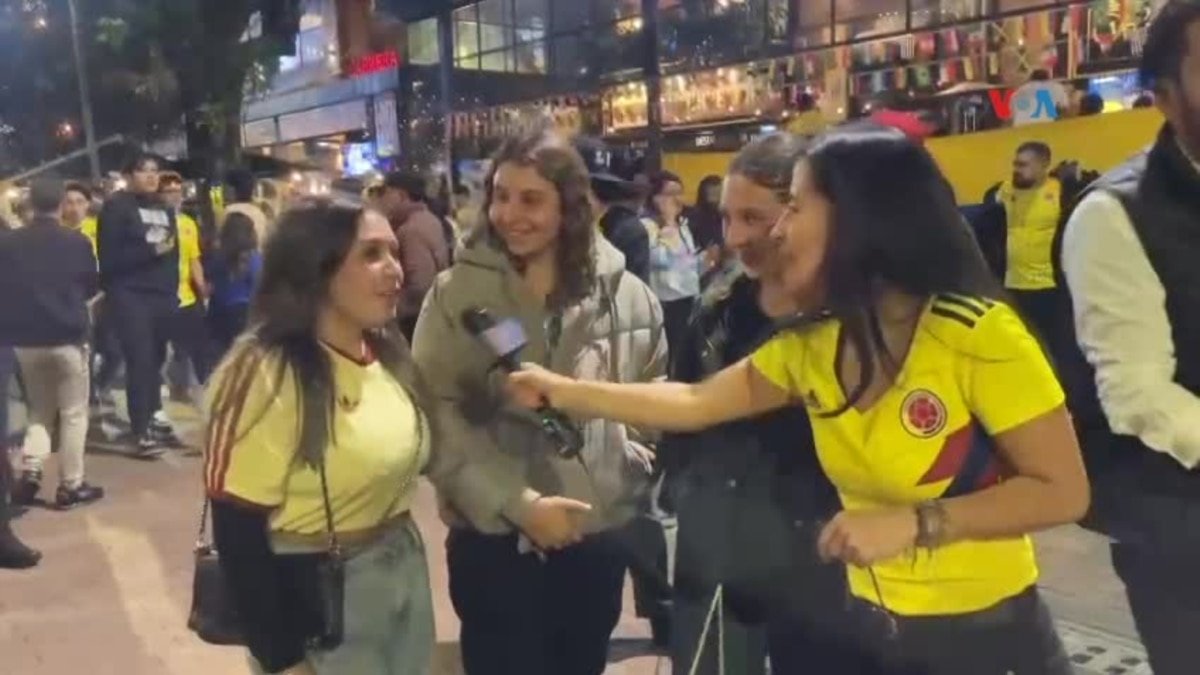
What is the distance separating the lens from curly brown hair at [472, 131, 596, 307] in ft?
8.88

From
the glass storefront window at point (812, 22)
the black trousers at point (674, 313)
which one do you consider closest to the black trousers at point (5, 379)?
the black trousers at point (674, 313)

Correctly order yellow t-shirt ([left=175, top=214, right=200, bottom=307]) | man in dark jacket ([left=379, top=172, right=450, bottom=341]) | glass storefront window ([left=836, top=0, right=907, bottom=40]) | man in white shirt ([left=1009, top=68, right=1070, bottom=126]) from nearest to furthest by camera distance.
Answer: man in dark jacket ([left=379, top=172, right=450, bottom=341]), yellow t-shirt ([left=175, top=214, right=200, bottom=307]), man in white shirt ([left=1009, top=68, right=1070, bottom=126]), glass storefront window ([left=836, top=0, right=907, bottom=40])

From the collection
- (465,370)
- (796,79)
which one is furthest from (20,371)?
(796,79)

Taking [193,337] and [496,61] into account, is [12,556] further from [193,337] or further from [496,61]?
[496,61]

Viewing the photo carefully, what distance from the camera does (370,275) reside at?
2.40 meters

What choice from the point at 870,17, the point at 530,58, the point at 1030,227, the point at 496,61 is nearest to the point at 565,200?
the point at 1030,227

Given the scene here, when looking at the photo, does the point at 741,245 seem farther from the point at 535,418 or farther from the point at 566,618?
the point at 566,618

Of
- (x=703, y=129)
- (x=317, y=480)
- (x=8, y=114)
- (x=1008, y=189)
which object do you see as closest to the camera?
(x=317, y=480)

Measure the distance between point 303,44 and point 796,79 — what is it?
814 inches

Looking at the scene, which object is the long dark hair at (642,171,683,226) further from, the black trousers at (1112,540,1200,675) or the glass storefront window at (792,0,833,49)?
the black trousers at (1112,540,1200,675)

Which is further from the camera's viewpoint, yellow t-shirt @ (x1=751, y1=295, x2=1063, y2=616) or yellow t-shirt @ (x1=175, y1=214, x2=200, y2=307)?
yellow t-shirt @ (x1=175, y1=214, x2=200, y2=307)

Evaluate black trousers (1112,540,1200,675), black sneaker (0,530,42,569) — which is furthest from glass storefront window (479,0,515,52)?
black trousers (1112,540,1200,675)

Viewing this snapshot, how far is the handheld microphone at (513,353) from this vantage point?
2.40 metres

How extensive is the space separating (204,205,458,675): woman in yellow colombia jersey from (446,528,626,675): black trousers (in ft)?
0.74
